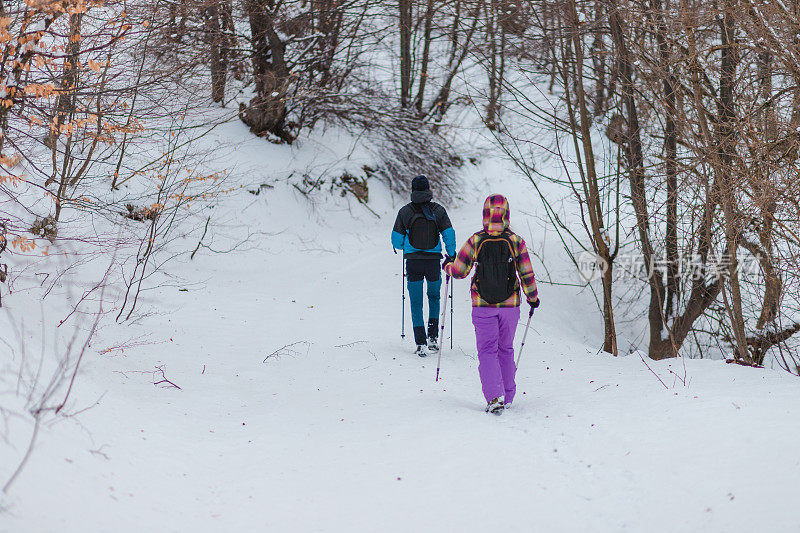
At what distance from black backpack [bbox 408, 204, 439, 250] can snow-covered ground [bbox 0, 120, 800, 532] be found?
4.21ft

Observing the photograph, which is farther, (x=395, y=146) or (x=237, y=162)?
(x=395, y=146)

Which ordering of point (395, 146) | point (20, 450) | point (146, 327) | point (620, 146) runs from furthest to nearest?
point (395, 146), point (620, 146), point (146, 327), point (20, 450)

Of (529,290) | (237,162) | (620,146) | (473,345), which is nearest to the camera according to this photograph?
(529,290)

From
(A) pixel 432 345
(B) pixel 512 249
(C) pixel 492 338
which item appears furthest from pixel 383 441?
(A) pixel 432 345

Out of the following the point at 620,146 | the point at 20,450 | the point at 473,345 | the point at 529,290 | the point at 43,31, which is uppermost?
the point at 43,31

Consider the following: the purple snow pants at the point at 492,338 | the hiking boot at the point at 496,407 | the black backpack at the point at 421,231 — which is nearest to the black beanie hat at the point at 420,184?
the black backpack at the point at 421,231

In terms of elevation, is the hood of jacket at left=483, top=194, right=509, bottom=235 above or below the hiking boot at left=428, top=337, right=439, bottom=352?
above

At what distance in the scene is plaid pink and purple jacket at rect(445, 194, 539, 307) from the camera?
5.07 meters

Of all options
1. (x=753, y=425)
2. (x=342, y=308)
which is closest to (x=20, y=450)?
(x=753, y=425)

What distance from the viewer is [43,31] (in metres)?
5.53

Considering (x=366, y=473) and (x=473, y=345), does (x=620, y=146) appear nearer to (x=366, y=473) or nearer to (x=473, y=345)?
(x=473, y=345)

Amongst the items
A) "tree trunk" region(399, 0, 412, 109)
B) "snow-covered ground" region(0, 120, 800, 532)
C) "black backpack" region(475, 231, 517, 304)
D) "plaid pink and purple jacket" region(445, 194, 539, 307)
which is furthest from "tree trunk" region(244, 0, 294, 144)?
"black backpack" region(475, 231, 517, 304)

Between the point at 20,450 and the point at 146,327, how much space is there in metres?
4.35

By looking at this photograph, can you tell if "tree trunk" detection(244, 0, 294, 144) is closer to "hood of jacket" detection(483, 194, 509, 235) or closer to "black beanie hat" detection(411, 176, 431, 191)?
"black beanie hat" detection(411, 176, 431, 191)
